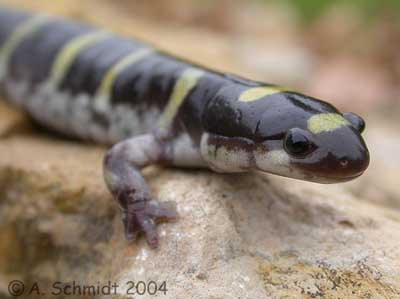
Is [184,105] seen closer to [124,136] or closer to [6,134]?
[124,136]

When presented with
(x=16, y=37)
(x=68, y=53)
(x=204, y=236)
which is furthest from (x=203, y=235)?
(x=16, y=37)

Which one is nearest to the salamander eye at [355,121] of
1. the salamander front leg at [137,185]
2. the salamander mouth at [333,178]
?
the salamander mouth at [333,178]

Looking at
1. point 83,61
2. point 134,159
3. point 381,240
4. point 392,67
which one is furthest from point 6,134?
point 392,67

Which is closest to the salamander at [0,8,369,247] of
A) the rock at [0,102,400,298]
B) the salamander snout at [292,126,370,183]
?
the salamander snout at [292,126,370,183]

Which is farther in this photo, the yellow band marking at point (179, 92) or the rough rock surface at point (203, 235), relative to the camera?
the yellow band marking at point (179, 92)

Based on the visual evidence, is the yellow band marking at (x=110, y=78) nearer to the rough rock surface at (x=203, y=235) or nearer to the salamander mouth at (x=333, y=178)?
the rough rock surface at (x=203, y=235)

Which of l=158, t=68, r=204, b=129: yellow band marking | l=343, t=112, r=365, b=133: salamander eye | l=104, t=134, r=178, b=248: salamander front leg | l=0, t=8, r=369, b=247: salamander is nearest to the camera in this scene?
l=0, t=8, r=369, b=247: salamander

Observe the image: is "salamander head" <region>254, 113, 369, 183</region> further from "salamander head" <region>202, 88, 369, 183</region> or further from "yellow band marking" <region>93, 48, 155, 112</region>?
"yellow band marking" <region>93, 48, 155, 112</region>
